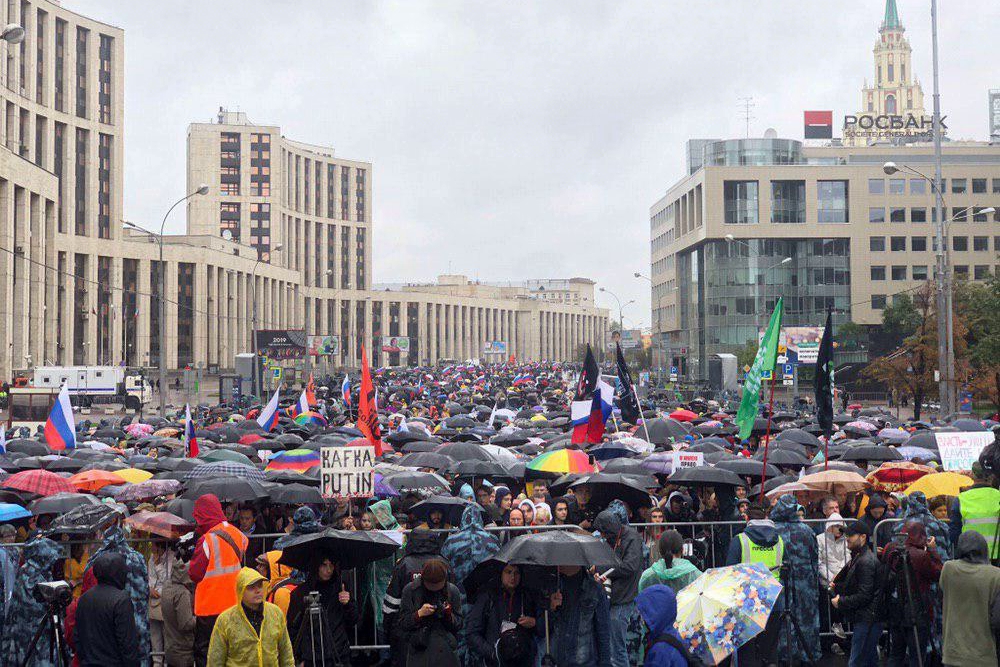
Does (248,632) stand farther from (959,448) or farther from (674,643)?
(959,448)

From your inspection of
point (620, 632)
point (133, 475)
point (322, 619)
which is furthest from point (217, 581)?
point (133, 475)

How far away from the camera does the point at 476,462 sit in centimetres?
1403

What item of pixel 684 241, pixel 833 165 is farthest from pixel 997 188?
pixel 684 241

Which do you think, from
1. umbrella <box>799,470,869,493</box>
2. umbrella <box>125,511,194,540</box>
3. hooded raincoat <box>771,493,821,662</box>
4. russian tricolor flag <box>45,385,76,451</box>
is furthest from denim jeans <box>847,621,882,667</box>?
russian tricolor flag <box>45,385,76,451</box>

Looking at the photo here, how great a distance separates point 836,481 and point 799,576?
335 centimetres

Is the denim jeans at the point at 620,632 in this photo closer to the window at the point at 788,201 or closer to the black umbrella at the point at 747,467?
the black umbrella at the point at 747,467

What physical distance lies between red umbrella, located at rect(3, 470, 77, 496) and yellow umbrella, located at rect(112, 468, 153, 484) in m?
0.96

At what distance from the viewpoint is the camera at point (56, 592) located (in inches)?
290

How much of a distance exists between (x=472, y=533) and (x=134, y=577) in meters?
2.22

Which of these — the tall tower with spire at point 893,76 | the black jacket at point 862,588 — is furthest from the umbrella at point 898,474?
the tall tower with spire at point 893,76

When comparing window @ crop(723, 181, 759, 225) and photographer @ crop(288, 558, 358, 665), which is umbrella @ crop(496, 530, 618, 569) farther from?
window @ crop(723, 181, 759, 225)

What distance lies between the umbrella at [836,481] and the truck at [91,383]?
43458 millimetres

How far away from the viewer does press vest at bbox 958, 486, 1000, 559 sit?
8430 millimetres

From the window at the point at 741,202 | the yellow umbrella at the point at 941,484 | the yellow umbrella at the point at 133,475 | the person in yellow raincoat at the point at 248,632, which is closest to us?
the person in yellow raincoat at the point at 248,632
